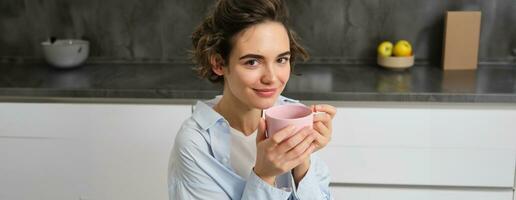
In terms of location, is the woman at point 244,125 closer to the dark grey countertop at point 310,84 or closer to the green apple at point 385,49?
the dark grey countertop at point 310,84

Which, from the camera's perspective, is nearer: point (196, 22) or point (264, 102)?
point (264, 102)

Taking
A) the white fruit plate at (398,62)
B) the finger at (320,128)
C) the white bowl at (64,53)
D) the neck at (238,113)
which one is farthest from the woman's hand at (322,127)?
the white bowl at (64,53)

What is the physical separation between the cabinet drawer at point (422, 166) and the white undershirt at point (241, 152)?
67 cm

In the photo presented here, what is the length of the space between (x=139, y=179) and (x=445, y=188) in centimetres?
108

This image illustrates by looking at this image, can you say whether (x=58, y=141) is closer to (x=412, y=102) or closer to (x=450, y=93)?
(x=412, y=102)

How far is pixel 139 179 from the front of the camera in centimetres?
201

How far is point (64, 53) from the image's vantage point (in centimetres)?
226

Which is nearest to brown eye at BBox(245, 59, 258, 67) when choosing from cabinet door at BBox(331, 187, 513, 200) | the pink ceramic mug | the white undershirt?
the pink ceramic mug

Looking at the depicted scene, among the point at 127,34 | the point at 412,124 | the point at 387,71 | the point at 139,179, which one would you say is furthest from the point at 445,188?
the point at 127,34

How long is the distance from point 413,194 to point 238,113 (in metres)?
0.95

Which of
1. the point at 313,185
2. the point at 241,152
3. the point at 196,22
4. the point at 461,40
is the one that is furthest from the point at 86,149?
the point at 461,40

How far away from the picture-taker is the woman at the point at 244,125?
3.52ft

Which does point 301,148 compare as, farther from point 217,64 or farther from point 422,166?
point 422,166

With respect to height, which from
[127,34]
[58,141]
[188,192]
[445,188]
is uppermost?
[127,34]
